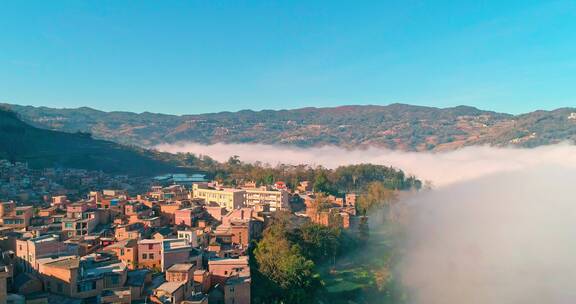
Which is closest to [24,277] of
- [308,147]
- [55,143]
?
[55,143]

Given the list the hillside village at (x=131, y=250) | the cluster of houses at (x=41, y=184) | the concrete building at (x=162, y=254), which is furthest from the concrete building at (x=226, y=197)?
the concrete building at (x=162, y=254)

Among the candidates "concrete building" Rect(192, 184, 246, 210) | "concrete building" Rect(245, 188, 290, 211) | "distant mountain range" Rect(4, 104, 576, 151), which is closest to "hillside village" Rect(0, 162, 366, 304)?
"concrete building" Rect(192, 184, 246, 210)

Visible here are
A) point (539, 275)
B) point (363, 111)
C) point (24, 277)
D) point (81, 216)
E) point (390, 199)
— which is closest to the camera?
point (24, 277)

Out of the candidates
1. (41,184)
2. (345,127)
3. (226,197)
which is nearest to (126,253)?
(226,197)

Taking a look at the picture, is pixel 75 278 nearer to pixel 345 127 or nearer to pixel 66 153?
pixel 66 153

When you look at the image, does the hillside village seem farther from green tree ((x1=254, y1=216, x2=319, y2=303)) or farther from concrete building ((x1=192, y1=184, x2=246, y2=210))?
concrete building ((x1=192, y1=184, x2=246, y2=210))

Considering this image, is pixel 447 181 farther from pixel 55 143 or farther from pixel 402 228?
pixel 55 143
